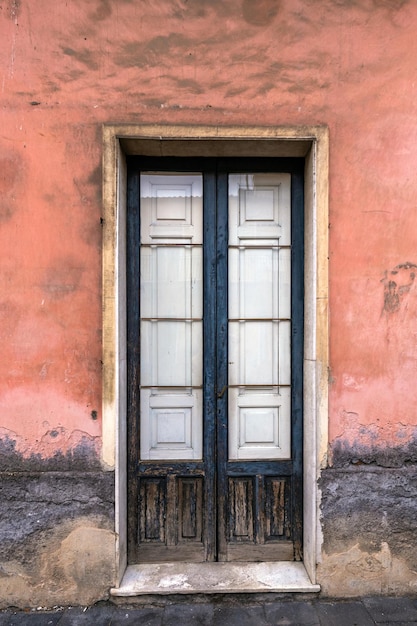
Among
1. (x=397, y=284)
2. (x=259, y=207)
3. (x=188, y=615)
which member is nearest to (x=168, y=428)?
(x=188, y=615)

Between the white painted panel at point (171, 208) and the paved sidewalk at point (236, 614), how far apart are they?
256 centimetres

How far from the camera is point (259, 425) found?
3.20 m

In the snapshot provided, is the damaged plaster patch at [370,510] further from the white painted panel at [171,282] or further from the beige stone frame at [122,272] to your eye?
the white painted panel at [171,282]

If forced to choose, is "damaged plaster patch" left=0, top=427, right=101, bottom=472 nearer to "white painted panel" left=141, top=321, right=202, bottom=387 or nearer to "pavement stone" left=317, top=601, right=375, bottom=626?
"white painted panel" left=141, top=321, right=202, bottom=387

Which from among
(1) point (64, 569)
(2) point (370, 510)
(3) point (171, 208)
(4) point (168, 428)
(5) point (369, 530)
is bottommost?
(1) point (64, 569)

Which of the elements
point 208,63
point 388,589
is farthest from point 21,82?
point 388,589

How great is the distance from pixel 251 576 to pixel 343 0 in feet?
13.4

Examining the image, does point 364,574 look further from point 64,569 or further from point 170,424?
point 64,569

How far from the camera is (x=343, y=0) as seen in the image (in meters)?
2.92

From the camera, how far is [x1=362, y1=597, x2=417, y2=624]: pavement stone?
8.87ft

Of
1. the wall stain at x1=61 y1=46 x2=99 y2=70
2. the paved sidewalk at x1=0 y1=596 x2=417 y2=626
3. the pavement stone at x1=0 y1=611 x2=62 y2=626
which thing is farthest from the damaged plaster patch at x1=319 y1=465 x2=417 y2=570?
the wall stain at x1=61 y1=46 x2=99 y2=70

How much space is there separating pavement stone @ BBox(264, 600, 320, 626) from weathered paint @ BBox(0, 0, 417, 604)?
0.21 metres

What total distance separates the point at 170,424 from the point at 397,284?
1.94m

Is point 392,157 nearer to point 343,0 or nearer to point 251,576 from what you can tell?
point 343,0
